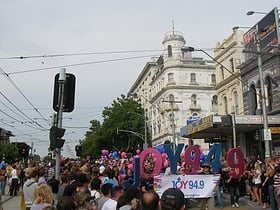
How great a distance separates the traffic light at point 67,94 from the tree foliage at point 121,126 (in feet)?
159

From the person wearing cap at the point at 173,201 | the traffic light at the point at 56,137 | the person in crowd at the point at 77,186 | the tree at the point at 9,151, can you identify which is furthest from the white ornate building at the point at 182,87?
the person wearing cap at the point at 173,201

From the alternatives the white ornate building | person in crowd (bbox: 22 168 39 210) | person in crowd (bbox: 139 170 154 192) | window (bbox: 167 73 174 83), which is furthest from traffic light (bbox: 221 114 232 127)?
window (bbox: 167 73 174 83)

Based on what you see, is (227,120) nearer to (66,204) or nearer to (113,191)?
(113,191)

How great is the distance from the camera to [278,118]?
26172 millimetres

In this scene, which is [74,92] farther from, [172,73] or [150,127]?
[150,127]

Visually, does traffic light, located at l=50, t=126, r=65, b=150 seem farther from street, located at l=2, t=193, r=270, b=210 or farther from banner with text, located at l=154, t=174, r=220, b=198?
street, located at l=2, t=193, r=270, b=210

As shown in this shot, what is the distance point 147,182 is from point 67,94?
302cm

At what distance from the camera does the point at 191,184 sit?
10.5 meters

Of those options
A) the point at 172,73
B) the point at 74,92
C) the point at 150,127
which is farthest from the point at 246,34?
the point at 150,127

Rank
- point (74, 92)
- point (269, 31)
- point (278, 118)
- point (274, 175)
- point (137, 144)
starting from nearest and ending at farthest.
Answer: point (74, 92) < point (274, 175) < point (278, 118) < point (269, 31) < point (137, 144)

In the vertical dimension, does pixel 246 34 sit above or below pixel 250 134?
above

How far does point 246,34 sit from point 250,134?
8.03m

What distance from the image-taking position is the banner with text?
10.3 m

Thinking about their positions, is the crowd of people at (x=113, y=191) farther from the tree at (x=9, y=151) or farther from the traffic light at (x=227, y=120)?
the tree at (x=9, y=151)
